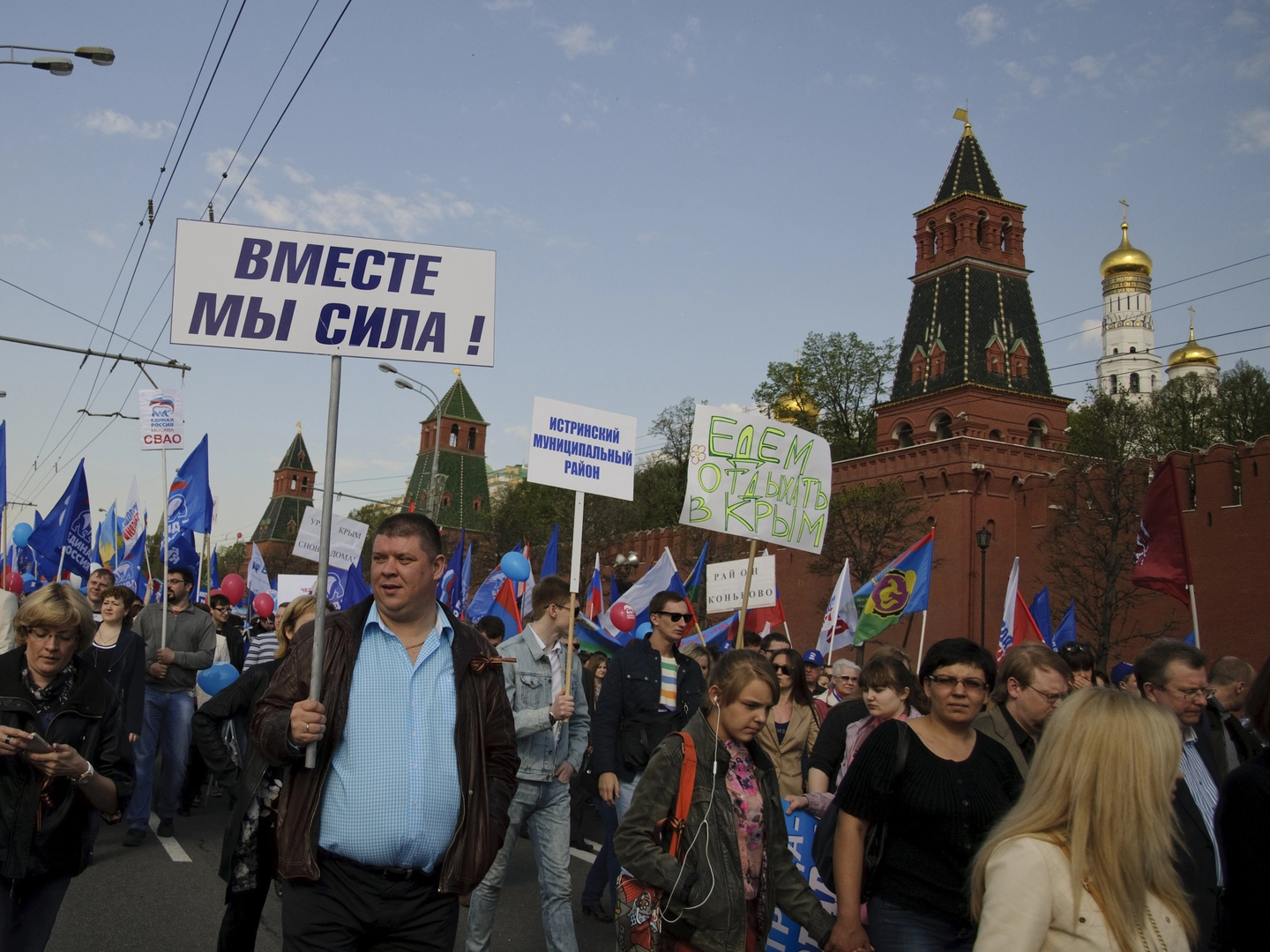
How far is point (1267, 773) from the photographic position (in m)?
3.08

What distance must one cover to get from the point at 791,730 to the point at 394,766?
3.63 metres

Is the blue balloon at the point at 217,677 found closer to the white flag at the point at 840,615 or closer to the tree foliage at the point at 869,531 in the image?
the white flag at the point at 840,615

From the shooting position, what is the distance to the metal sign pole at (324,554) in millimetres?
3566

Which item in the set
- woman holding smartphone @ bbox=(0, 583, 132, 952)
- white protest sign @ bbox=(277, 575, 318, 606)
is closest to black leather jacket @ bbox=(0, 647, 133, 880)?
woman holding smartphone @ bbox=(0, 583, 132, 952)

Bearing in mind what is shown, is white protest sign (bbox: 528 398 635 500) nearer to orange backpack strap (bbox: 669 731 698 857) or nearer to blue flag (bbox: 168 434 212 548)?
orange backpack strap (bbox: 669 731 698 857)

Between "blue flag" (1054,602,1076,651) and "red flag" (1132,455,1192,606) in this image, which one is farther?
"blue flag" (1054,602,1076,651)

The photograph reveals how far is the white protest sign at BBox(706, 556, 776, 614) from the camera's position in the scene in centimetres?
1555

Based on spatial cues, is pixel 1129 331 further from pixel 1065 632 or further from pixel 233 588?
pixel 233 588

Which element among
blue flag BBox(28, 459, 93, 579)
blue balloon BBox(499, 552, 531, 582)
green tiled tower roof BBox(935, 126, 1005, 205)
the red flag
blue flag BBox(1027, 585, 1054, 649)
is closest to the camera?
the red flag

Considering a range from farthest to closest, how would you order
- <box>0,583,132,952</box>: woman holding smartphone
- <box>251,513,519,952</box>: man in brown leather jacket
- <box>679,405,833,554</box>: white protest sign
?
<box>679,405,833,554</box>: white protest sign
<box>0,583,132,952</box>: woman holding smartphone
<box>251,513,519,952</box>: man in brown leather jacket

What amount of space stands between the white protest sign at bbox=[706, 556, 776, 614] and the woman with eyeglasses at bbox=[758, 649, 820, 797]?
26.7ft

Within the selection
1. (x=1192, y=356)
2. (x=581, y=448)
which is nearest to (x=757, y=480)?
(x=581, y=448)

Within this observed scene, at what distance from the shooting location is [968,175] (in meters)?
49.8

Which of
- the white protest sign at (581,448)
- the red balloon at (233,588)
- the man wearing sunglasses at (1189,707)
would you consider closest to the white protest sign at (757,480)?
the white protest sign at (581,448)
